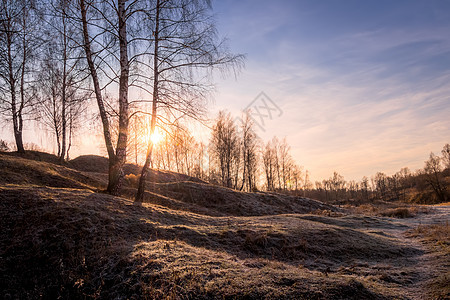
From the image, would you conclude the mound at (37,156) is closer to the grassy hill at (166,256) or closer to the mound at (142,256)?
the grassy hill at (166,256)

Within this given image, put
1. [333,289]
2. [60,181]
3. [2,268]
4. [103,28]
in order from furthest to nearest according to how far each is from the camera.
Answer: [60,181] → [103,28] → [2,268] → [333,289]

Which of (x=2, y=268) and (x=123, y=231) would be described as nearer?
(x=2, y=268)

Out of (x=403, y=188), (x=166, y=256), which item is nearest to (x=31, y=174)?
(x=166, y=256)

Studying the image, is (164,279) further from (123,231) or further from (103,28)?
(103,28)

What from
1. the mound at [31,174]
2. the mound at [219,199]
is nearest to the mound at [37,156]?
the mound at [31,174]

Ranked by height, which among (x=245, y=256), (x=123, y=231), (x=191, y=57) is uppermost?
(x=191, y=57)

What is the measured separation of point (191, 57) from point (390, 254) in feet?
31.1

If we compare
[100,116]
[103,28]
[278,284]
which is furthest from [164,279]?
[103,28]

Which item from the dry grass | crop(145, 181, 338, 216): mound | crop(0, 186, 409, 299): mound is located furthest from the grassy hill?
crop(145, 181, 338, 216): mound

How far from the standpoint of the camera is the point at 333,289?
3.51m

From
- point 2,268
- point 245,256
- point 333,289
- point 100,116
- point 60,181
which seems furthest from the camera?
point 60,181

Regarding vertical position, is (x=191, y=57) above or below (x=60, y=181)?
above

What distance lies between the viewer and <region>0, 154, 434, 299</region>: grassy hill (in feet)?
11.8

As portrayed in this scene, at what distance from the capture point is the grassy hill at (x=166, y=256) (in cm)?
361
